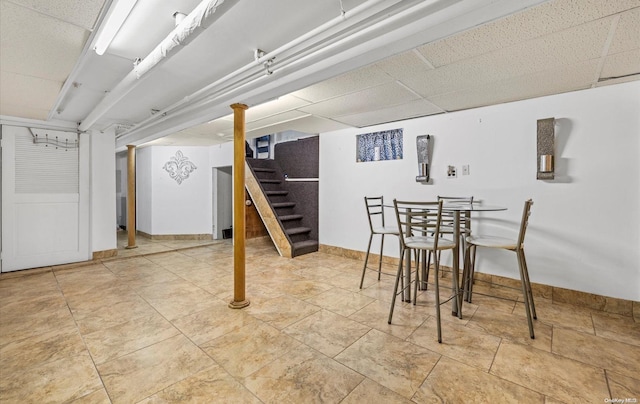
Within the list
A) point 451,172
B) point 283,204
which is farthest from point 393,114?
point 283,204

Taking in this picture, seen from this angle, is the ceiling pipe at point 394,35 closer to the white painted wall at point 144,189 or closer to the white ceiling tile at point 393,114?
the white ceiling tile at point 393,114

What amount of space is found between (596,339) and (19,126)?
7.40 meters

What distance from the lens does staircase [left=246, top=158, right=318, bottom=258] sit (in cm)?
538

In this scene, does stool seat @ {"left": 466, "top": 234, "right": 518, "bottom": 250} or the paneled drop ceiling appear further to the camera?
stool seat @ {"left": 466, "top": 234, "right": 518, "bottom": 250}

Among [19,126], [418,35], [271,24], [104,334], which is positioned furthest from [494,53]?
[19,126]

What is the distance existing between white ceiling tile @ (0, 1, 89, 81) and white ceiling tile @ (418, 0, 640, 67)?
2556 mm

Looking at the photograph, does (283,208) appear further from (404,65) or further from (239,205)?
(404,65)

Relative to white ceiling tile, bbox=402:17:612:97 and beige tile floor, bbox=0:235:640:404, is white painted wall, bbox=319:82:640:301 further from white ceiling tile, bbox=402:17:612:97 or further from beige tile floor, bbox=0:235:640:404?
white ceiling tile, bbox=402:17:612:97

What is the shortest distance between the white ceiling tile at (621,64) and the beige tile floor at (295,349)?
2.25 metres

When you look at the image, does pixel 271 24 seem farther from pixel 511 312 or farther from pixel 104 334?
pixel 511 312

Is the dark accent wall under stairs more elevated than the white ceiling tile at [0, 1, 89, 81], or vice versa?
the white ceiling tile at [0, 1, 89, 81]

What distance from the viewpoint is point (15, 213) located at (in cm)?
420

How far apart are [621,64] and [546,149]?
0.93m

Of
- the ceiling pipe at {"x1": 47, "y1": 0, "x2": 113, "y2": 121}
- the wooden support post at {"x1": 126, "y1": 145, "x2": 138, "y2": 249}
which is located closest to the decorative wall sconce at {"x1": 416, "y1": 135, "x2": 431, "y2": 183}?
the ceiling pipe at {"x1": 47, "y1": 0, "x2": 113, "y2": 121}
